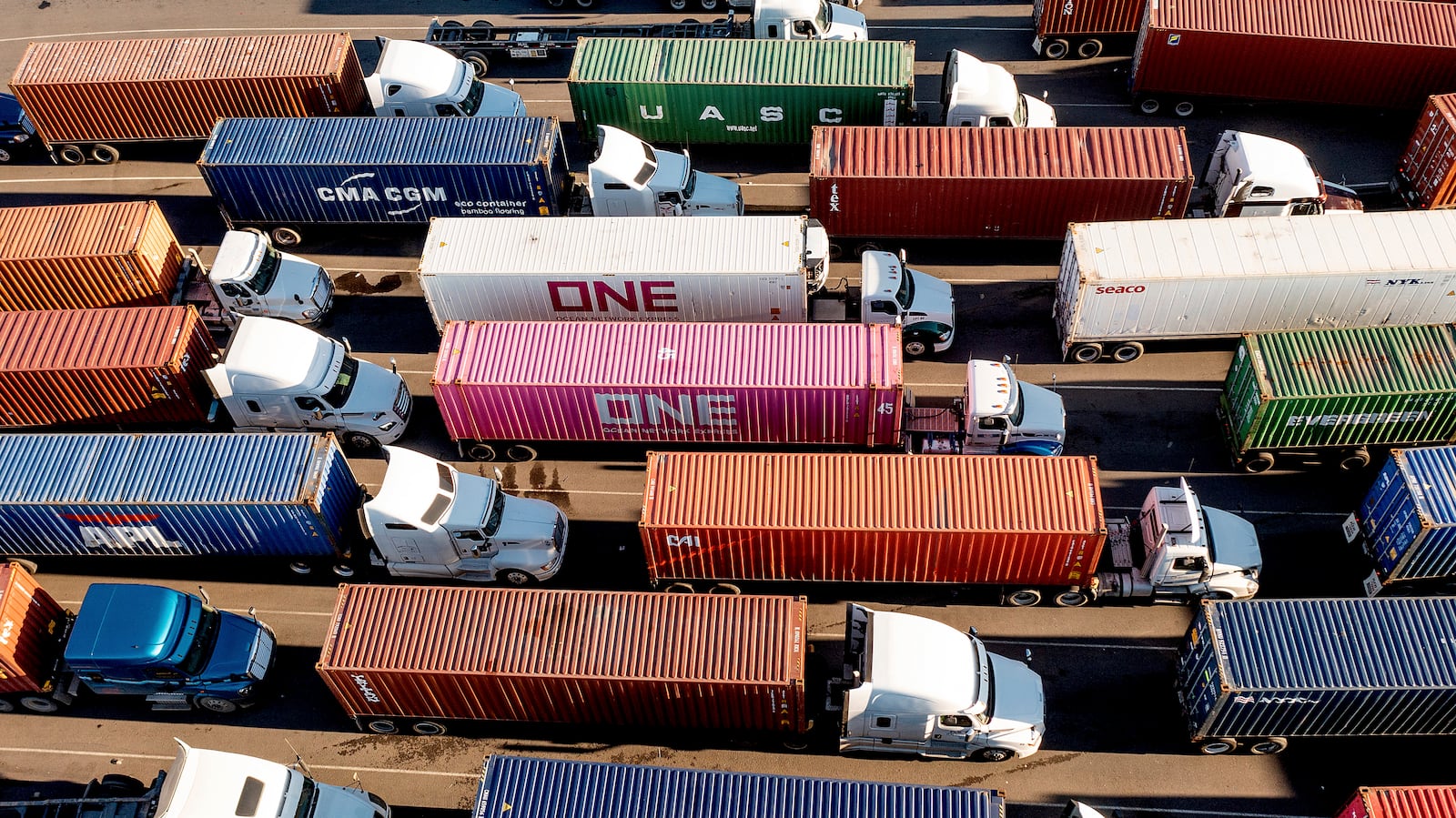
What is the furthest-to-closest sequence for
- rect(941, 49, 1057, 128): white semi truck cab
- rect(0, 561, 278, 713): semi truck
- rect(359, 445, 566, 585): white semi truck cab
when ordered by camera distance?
rect(941, 49, 1057, 128): white semi truck cab, rect(359, 445, 566, 585): white semi truck cab, rect(0, 561, 278, 713): semi truck

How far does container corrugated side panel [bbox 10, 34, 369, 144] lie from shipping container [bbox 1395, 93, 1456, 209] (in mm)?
38227

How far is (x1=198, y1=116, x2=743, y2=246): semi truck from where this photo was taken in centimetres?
3556

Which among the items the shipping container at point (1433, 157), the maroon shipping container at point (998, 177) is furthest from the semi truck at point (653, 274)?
the shipping container at point (1433, 157)

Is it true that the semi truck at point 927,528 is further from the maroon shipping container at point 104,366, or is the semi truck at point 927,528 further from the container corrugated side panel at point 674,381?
the maroon shipping container at point 104,366

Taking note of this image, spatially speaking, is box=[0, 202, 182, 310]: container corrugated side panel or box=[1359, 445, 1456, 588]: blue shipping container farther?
box=[0, 202, 182, 310]: container corrugated side panel

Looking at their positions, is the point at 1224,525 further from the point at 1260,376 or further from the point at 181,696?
the point at 181,696

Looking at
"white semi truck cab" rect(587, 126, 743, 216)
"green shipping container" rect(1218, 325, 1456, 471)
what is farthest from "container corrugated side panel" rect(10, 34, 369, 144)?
"green shipping container" rect(1218, 325, 1456, 471)

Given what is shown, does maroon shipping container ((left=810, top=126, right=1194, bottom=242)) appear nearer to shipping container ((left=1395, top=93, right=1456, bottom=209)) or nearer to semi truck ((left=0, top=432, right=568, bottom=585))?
shipping container ((left=1395, top=93, right=1456, bottom=209))

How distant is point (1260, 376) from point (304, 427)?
26.7m

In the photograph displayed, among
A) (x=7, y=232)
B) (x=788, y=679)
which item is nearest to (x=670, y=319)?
(x=788, y=679)

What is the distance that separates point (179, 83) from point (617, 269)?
65.9 ft

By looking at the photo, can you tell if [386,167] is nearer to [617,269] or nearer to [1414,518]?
[617,269]

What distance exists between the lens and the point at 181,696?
26344 millimetres

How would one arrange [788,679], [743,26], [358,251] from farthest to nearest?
[743,26] < [358,251] < [788,679]
